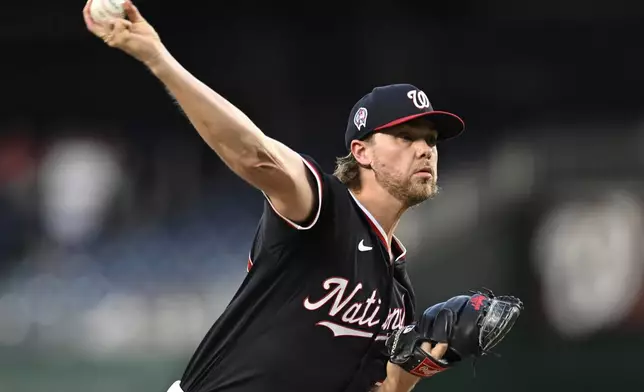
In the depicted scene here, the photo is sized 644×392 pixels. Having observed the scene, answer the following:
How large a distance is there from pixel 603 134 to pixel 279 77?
2074 millimetres

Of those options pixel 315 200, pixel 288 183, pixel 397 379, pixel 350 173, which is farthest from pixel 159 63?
pixel 397 379

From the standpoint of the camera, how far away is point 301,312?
85.4 inches

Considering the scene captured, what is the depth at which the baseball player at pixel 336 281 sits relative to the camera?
6.75 feet

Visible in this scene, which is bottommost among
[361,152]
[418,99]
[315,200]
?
[315,200]

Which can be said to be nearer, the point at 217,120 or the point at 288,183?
the point at 217,120

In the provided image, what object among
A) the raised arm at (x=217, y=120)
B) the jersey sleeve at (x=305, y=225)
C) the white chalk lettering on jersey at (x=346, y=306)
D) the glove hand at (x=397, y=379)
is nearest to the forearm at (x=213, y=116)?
the raised arm at (x=217, y=120)

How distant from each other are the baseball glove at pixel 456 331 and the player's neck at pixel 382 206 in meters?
0.28

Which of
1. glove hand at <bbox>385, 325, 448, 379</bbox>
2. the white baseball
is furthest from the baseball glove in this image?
the white baseball

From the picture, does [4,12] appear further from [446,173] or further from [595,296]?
[595,296]

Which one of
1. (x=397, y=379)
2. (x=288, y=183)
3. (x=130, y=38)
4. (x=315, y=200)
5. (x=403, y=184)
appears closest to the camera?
(x=130, y=38)

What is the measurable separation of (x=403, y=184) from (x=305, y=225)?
1.53ft

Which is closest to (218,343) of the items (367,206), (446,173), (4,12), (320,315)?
(320,315)

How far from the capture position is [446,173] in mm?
5391

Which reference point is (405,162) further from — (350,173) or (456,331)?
(456,331)
